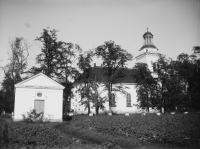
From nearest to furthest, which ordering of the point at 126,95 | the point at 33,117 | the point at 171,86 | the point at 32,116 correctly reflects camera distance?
the point at 32,116 → the point at 33,117 → the point at 171,86 → the point at 126,95

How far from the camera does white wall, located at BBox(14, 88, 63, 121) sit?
74.1 ft

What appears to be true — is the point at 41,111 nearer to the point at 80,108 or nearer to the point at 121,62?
the point at 80,108

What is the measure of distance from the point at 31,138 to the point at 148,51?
33139 mm

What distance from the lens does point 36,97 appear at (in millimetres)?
23438

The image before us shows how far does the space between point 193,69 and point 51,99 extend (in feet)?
68.4

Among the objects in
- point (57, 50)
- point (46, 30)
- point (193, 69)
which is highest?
point (46, 30)

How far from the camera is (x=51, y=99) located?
23906 millimetres

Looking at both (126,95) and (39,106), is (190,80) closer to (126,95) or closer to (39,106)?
(126,95)

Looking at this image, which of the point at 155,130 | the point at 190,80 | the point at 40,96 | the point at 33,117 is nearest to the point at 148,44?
the point at 190,80

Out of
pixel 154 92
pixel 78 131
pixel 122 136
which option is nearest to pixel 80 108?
pixel 154 92

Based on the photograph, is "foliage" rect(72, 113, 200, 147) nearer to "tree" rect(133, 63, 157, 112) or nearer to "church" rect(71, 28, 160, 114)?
"tree" rect(133, 63, 157, 112)

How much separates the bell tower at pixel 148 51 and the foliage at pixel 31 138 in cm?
3119

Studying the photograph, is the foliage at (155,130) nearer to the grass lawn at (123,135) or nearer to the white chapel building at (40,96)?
the grass lawn at (123,135)

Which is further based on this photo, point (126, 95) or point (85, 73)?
point (126, 95)
